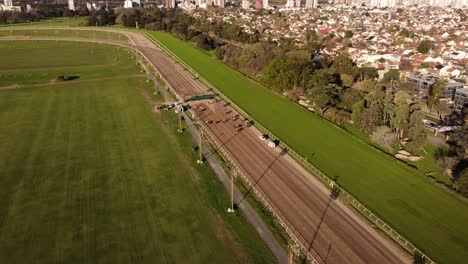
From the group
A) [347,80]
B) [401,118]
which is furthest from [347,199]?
[347,80]

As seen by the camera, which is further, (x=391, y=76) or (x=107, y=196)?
(x=391, y=76)

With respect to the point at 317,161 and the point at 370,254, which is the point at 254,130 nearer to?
the point at 317,161

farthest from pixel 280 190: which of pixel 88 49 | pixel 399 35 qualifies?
pixel 399 35

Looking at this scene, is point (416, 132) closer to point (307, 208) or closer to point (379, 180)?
point (379, 180)

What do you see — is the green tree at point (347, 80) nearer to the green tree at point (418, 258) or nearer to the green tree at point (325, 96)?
the green tree at point (325, 96)

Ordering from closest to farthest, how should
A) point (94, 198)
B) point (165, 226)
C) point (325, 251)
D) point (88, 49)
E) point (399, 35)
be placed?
point (325, 251), point (165, 226), point (94, 198), point (88, 49), point (399, 35)

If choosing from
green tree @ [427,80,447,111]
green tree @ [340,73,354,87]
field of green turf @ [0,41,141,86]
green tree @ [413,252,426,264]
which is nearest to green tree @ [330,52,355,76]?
green tree @ [340,73,354,87]

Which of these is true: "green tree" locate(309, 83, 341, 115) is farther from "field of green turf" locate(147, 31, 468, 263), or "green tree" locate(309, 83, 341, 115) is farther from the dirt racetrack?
the dirt racetrack

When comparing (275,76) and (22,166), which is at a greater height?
(275,76)
